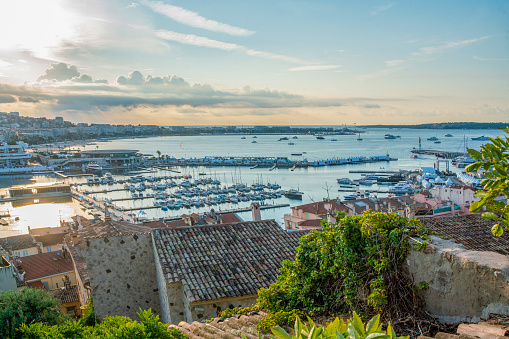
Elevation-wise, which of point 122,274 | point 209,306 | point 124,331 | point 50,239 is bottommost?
point 50,239

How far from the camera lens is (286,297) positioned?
5383mm

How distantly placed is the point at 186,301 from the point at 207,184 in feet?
239

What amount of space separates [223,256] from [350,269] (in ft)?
14.3

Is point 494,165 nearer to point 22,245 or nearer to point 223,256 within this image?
point 223,256

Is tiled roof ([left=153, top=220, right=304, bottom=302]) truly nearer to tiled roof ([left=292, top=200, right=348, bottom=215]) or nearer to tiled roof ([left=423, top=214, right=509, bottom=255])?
tiled roof ([left=423, top=214, right=509, bottom=255])

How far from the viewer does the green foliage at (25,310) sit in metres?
7.99

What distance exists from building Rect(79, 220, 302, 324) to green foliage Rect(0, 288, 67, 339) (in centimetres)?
142

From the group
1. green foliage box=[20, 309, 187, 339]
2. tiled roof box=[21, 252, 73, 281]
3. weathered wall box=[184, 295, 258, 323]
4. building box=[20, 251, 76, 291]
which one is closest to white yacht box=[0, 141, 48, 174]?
tiled roof box=[21, 252, 73, 281]

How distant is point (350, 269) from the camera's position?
4793mm

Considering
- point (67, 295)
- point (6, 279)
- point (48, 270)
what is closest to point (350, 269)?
point (6, 279)

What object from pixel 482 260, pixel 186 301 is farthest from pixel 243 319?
pixel 482 260

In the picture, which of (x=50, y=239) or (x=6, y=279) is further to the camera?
(x=50, y=239)

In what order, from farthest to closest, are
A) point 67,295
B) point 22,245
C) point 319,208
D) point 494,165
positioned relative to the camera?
point 319,208, point 22,245, point 67,295, point 494,165

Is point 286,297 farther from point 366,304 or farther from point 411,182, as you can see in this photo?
point 411,182
